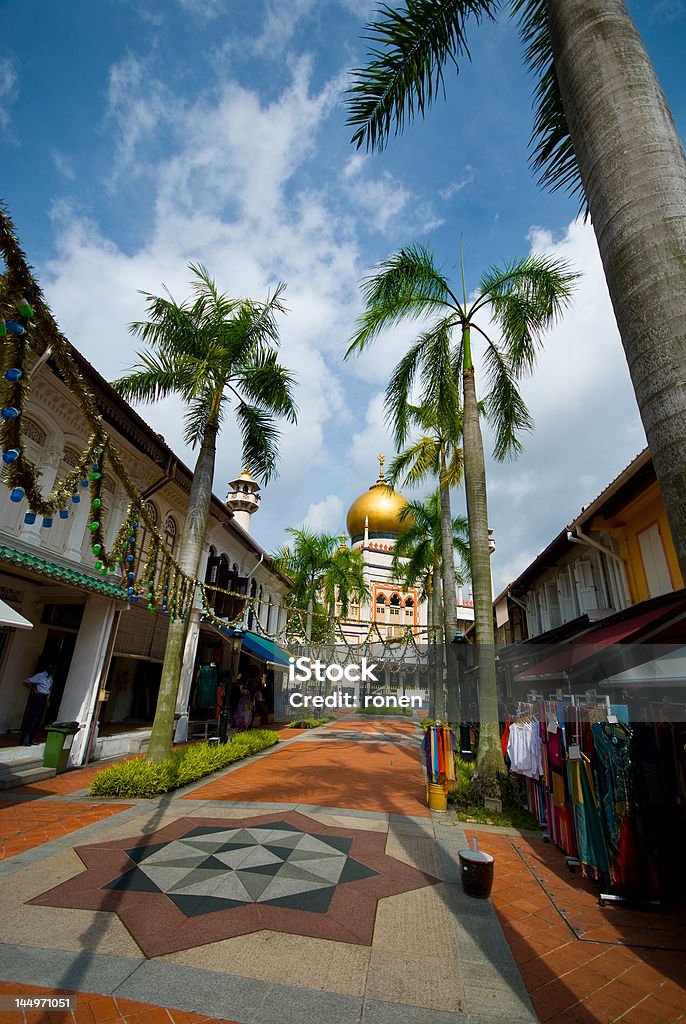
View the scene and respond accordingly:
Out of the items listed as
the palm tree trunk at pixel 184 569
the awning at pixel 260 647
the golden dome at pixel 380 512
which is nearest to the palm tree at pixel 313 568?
the awning at pixel 260 647

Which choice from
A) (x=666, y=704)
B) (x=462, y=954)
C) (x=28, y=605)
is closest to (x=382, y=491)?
(x=28, y=605)

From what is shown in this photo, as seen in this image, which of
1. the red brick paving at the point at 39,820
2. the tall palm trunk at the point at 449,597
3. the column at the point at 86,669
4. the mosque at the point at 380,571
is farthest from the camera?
the mosque at the point at 380,571

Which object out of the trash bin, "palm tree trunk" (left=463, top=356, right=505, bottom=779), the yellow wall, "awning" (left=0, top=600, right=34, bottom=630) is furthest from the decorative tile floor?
the yellow wall

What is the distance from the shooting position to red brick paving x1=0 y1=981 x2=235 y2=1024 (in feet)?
9.14

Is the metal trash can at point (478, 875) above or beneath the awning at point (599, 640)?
beneath

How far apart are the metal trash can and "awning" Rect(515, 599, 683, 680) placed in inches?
144

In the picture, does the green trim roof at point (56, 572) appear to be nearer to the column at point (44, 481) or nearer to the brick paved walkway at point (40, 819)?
the column at point (44, 481)

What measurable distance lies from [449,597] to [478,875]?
35.1 feet

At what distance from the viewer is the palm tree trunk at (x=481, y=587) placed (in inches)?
319

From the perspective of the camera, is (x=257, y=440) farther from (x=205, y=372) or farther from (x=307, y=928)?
(x=307, y=928)

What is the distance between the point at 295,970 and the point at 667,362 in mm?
4471

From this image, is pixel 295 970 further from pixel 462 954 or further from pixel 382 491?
pixel 382 491

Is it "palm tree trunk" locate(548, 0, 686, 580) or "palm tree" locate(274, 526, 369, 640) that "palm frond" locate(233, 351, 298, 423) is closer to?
"palm tree trunk" locate(548, 0, 686, 580)

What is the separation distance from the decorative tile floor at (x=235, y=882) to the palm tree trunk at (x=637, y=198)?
4414mm
